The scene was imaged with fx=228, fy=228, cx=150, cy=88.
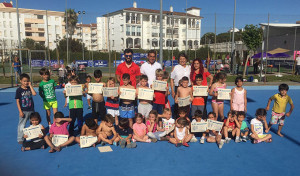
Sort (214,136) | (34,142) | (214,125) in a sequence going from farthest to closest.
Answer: (214,136) < (214,125) < (34,142)

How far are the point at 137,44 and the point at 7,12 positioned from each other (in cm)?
3528

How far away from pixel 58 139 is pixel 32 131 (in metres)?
0.56

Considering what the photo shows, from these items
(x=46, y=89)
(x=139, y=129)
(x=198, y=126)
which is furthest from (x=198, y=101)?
(x=46, y=89)

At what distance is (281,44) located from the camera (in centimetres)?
3606

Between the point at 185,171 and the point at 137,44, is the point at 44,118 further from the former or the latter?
the point at 137,44

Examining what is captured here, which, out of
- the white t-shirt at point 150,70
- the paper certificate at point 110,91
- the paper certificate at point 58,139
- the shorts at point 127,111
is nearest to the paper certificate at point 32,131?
the paper certificate at point 58,139

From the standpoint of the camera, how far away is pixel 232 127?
5.63 m

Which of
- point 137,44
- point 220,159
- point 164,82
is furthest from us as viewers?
point 137,44

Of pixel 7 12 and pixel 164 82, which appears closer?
pixel 164 82

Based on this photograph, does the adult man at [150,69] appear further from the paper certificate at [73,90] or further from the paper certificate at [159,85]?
the paper certificate at [73,90]

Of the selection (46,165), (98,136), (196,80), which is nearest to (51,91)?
(98,136)

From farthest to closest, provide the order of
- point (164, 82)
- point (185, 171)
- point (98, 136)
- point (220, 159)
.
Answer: point (164, 82)
point (98, 136)
point (220, 159)
point (185, 171)

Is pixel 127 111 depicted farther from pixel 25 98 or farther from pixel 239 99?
A: pixel 239 99

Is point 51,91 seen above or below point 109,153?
above
